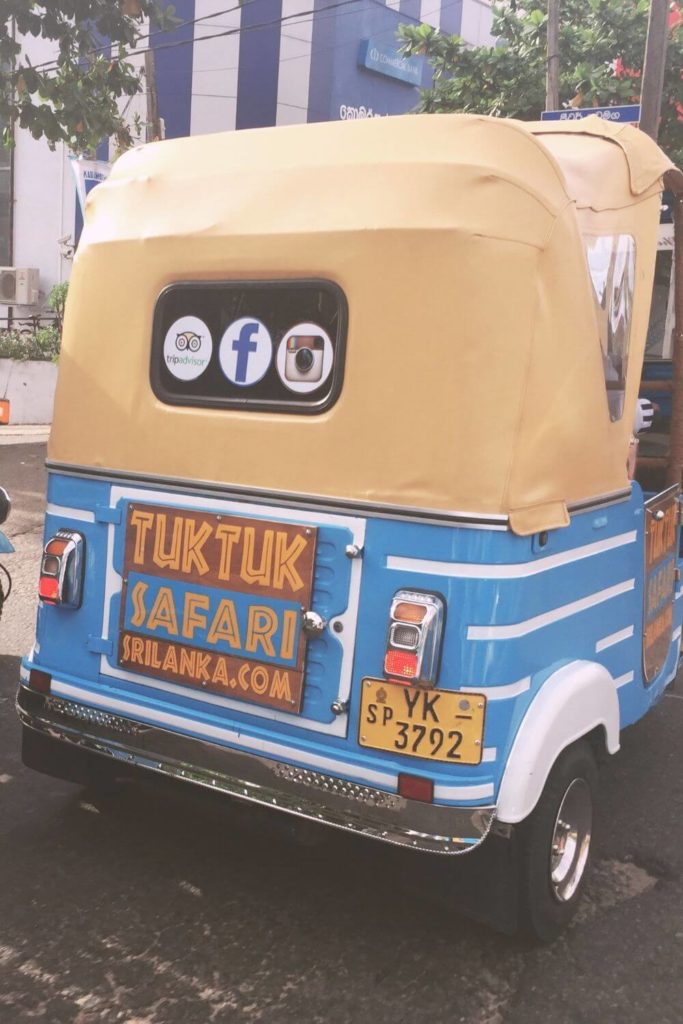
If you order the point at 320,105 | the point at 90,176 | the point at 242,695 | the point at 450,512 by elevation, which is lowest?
the point at 242,695

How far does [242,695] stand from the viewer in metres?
3.30

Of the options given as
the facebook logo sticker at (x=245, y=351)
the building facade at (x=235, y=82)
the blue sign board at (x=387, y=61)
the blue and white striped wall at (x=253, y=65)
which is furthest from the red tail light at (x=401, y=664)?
the blue sign board at (x=387, y=61)

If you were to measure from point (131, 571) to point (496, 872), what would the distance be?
1.52 metres

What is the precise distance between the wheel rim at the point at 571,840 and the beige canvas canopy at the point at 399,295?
99 cm

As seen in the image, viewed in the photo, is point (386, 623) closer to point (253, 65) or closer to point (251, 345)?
point (251, 345)

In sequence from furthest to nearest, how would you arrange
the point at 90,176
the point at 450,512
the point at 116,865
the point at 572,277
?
the point at 90,176 < the point at 116,865 < the point at 572,277 < the point at 450,512

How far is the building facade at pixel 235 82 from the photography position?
20.8 metres

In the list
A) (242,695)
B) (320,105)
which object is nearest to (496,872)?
(242,695)

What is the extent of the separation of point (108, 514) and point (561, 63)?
45.1 feet

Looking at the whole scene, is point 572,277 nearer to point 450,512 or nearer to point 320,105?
point 450,512

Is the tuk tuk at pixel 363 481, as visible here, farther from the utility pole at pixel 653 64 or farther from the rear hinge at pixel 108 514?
the utility pole at pixel 653 64

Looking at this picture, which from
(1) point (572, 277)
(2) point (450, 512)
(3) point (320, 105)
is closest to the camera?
(2) point (450, 512)

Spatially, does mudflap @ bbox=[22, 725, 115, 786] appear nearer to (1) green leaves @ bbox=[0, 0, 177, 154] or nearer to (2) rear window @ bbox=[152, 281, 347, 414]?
(2) rear window @ bbox=[152, 281, 347, 414]

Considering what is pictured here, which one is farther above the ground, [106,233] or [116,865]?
[106,233]
